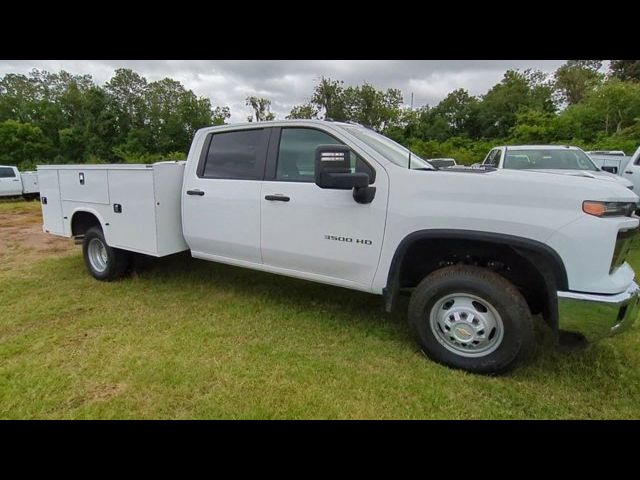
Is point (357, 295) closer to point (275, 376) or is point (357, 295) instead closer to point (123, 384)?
point (275, 376)

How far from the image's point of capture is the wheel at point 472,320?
8.86 feet

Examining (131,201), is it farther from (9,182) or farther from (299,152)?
(9,182)

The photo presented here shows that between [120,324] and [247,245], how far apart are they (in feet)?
4.84

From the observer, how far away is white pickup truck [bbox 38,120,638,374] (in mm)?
2471

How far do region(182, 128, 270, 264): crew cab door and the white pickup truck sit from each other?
0.05ft

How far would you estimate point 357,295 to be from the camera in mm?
4430

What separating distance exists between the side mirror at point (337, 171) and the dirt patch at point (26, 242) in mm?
5844

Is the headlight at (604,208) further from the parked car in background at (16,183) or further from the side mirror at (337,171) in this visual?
the parked car in background at (16,183)

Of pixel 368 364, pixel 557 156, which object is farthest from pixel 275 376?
pixel 557 156

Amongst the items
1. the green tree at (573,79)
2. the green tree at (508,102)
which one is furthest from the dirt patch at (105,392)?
the green tree at (573,79)

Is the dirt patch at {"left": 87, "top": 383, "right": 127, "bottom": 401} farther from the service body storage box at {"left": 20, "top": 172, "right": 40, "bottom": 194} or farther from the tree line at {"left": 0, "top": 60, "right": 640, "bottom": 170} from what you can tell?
the tree line at {"left": 0, "top": 60, "right": 640, "bottom": 170}

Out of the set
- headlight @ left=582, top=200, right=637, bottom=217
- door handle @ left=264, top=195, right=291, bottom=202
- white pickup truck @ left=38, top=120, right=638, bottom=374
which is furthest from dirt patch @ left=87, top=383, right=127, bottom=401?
headlight @ left=582, top=200, right=637, bottom=217

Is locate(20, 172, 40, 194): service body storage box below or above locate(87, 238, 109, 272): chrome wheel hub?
below

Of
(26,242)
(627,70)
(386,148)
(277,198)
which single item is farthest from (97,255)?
(627,70)
